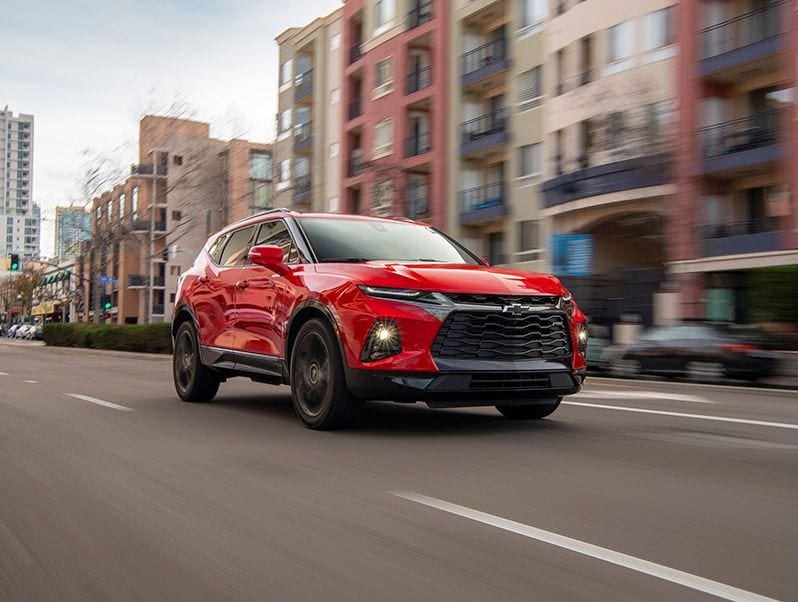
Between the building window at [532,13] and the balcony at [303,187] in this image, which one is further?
the balcony at [303,187]

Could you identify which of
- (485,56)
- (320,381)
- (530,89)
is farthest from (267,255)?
(485,56)

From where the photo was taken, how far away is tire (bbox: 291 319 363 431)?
709 centimetres

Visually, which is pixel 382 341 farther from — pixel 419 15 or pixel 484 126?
pixel 419 15

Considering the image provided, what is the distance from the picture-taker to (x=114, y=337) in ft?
A: 121

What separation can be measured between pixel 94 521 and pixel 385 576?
5.31 feet

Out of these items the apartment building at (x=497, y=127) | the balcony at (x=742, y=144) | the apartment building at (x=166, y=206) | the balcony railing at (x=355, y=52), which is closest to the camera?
the balcony at (x=742, y=144)

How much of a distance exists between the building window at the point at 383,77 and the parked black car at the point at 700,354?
1041 inches

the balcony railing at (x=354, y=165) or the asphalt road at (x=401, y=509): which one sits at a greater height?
the balcony railing at (x=354, y=165)

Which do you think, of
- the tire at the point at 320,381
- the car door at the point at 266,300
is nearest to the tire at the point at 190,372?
the car door at the point at 266,300

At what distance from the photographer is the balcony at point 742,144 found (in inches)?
986

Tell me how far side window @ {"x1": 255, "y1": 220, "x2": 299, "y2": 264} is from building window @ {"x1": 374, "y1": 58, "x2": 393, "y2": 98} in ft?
115

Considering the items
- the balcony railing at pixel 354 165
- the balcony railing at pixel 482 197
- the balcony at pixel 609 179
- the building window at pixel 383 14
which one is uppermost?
the building window at pixel 383 14

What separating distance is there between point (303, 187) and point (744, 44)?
27344mm

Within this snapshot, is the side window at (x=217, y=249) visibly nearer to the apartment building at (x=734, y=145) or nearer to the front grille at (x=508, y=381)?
the front grille at (x=508, y=381)
